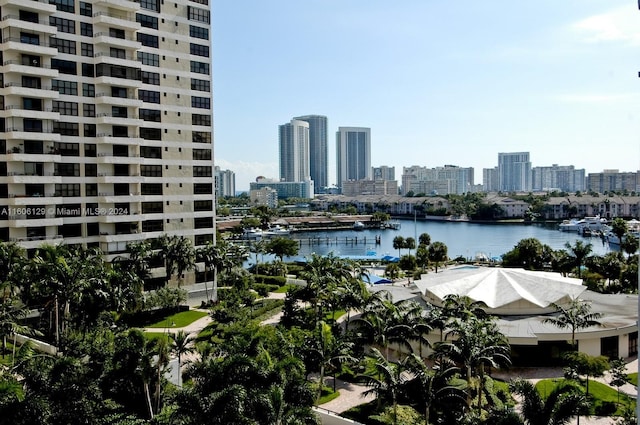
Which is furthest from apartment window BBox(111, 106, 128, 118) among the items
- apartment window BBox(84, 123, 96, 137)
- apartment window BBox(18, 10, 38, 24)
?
apartment window BBox(18, 10, 38, 24)

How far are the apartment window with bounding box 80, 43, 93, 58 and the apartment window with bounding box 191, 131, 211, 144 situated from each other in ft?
32.3

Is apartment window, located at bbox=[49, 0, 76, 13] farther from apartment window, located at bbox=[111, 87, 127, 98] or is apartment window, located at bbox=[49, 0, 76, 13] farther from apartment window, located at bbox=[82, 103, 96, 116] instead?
apartment window, located at bbox=[82, 103, 96, 116]

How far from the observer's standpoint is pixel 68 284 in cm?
2970

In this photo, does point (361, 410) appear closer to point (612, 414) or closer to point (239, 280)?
point (612, 414)

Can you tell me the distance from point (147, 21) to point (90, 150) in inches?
445

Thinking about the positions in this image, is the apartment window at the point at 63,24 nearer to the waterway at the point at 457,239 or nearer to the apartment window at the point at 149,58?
the apartment window at the point at 149,58

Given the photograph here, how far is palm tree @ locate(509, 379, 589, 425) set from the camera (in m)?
16.1

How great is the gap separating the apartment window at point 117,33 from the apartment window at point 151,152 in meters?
8.52

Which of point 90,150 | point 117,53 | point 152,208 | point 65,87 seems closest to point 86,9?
point 117,53

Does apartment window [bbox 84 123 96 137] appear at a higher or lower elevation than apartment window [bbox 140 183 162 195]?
higher

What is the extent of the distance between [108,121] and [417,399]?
3078 centimetres

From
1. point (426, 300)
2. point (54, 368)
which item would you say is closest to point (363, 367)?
point (426, 300)

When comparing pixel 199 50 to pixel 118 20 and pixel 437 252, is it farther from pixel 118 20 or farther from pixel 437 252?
pixel 437 252

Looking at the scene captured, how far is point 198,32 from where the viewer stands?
4688 centimetres
